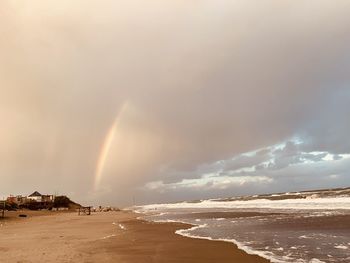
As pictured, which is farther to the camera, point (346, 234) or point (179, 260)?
point (346, 234)

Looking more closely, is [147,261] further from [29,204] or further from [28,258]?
[29,204]

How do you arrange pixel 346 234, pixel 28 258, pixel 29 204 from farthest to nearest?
pixel 29 204 → pixel 346 234 → pixel 28 258

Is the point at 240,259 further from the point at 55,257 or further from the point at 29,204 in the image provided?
the point at 29,204

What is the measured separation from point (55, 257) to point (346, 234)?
48.5ft

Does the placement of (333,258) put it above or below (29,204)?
below

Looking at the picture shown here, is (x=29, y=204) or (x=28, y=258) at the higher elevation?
(x=29, y=204)

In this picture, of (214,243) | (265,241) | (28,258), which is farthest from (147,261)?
(265,241)

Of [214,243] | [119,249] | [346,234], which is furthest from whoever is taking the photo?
[346,234]

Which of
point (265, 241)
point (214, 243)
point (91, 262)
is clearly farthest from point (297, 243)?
point (91, 262)

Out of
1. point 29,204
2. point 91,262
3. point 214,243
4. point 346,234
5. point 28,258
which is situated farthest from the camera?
point 29,204

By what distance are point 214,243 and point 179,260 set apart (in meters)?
5.22

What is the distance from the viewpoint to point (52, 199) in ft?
441

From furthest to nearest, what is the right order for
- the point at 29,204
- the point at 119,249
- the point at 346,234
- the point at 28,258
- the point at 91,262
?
the point at 29,204 < the point at 346,234 < the point at 119,249 < the point at 28,258 < the point at 91,262

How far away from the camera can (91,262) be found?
13547 millimetres
